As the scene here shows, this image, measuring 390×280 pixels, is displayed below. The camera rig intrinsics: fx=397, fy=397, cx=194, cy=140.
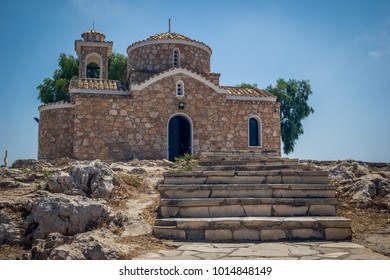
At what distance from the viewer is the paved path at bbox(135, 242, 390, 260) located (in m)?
5.07

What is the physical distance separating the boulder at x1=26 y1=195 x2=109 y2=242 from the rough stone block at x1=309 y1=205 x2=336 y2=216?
3556 millimetres

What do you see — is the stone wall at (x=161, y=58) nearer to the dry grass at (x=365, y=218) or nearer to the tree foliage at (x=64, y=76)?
the tree foliage at (x=64, y=76)

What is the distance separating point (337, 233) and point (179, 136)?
1239cm

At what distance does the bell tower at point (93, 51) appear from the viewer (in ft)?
72.6

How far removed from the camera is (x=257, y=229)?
20.6 ft

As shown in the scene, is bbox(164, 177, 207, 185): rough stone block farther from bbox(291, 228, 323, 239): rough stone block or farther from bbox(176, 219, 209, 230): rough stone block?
bbox(291, 228, 323, 239): rough stone block

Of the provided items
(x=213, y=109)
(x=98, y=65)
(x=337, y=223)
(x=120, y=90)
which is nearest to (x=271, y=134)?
(x=213, y=109)

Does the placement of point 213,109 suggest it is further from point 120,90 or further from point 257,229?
point 257,229

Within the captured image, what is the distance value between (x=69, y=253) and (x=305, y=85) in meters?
27.7

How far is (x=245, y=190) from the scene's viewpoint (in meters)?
7.31

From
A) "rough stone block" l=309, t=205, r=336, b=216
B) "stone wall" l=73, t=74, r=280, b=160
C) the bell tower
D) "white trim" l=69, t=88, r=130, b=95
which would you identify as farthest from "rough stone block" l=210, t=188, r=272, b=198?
the bell tower

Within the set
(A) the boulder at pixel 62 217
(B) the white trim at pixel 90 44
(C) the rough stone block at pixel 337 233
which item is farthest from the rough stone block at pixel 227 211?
(B) the white trim at pixel 90 44

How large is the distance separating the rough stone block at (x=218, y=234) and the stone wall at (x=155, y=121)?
1118 centimetres

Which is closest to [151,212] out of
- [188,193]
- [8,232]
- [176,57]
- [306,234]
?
[188,193]
